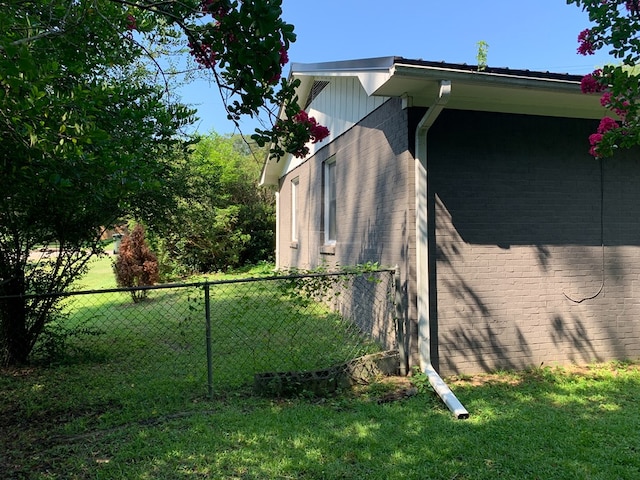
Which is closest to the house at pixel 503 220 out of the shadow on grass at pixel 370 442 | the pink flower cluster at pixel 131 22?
the shadow on grass at pixel 370 442

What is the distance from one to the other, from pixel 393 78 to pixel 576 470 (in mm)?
3386

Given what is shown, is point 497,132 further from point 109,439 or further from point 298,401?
point 109,439

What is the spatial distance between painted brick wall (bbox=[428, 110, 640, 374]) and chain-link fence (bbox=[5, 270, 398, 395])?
0.87 m

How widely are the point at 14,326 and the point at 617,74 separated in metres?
6.58

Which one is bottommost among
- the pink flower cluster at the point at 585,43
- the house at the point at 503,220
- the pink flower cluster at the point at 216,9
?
the house at the point at 503,220

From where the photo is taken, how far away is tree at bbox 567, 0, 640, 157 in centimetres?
277

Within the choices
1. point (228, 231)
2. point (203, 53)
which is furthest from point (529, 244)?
point (228, 231)

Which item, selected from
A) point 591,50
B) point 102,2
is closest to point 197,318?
point 102,2

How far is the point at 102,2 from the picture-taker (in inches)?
138

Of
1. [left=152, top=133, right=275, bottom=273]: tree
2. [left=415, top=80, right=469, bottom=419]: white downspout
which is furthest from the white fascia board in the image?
[left=152, top=133, right=275, bottom=273]: tree

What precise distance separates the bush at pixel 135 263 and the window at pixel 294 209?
3713 millimetres

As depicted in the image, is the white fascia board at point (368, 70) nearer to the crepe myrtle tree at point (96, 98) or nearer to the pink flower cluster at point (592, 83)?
the crepe myrtle tree at point (96, 98)

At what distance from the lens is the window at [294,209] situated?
36.5 feet

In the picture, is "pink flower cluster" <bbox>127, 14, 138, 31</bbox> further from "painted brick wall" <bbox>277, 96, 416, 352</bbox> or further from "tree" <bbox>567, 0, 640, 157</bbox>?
"tree" <bbox>567, 0, 640, 157</bbox>
